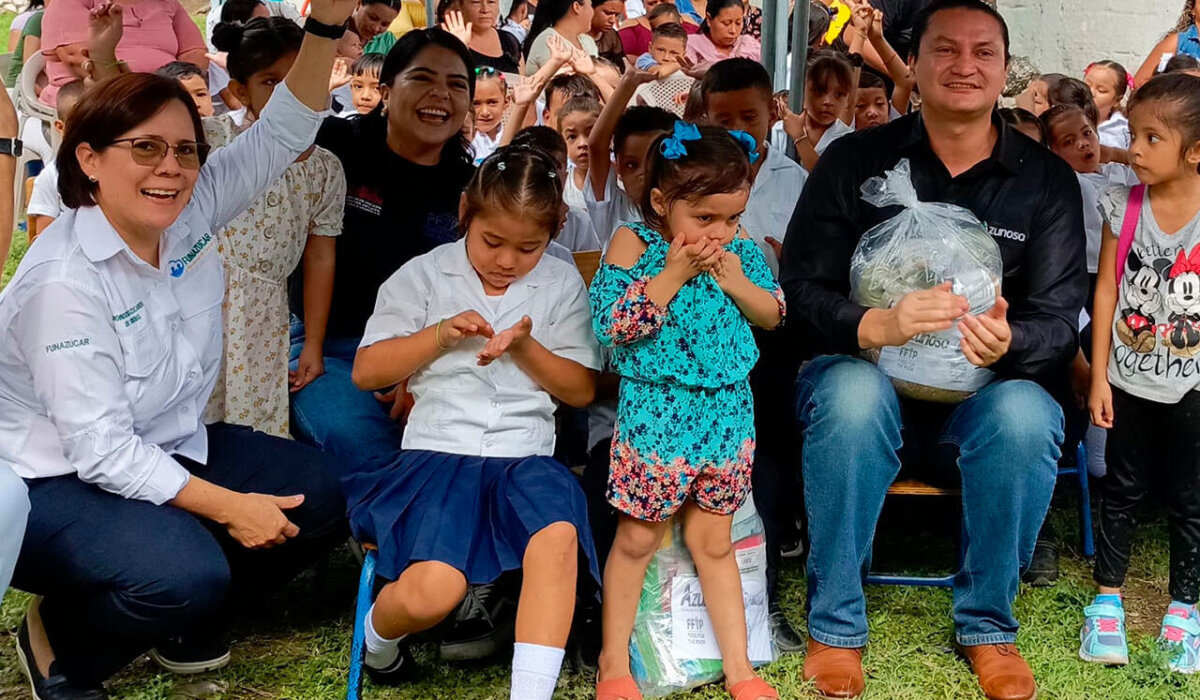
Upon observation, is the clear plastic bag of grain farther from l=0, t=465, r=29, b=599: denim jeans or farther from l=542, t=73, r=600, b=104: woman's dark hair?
l=542, t=73, r=600, b=104: woman's dark hair

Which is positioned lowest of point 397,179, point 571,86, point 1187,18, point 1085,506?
point 1085,506

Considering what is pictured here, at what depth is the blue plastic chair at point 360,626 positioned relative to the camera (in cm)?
265

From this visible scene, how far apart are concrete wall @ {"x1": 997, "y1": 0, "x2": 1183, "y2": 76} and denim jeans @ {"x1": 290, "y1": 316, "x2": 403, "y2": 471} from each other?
633 cm

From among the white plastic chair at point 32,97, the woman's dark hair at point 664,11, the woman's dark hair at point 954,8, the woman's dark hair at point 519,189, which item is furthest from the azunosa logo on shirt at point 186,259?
the woman's dark hair at point 664,11

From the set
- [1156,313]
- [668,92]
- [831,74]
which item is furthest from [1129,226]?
[668,92]

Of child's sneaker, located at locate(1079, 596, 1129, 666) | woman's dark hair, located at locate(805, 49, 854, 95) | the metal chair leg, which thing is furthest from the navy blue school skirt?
woman's dark hair, located at locate(805, 49, 854, 95)

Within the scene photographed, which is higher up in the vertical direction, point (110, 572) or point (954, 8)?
point (954, 8)

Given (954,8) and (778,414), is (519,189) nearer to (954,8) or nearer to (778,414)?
(778,414)

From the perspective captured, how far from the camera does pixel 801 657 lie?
3090 millimetres

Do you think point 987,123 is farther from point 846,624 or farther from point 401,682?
point 401,682

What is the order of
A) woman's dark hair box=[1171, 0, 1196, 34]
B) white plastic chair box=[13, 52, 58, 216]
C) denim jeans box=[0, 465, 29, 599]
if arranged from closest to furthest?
denim jeans box=[0, 465, 29, 599] < white plastic chair box=[13, 52, 58, 216] < woman's dark hair box=[1171, 0, 1196, 34]

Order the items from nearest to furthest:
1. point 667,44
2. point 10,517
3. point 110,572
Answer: point 10,517
point 110,572
point 667,44

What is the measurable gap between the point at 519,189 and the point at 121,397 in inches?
38.6

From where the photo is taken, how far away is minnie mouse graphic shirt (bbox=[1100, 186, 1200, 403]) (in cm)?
305
